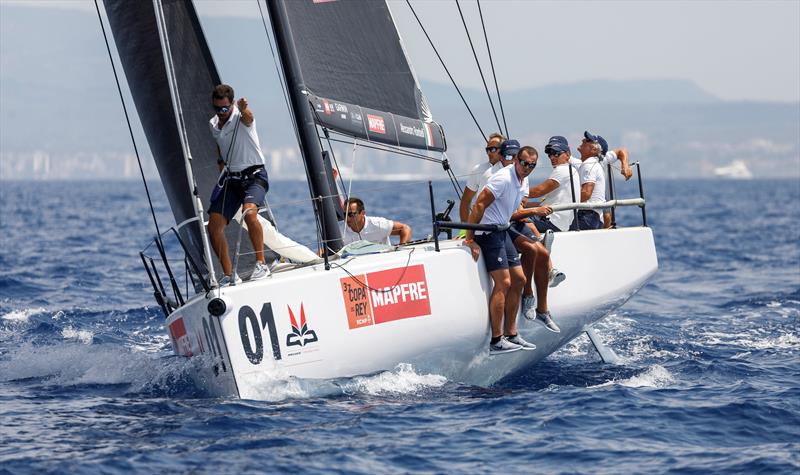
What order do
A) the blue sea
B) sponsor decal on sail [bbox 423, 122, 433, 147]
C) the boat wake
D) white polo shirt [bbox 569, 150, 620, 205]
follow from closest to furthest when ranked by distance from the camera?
the blue sea, the boat wake, sponsor decal on sail [bbox 423, 122, 433, 147], white polo shirt [bbox 569, 150, 620, 205]

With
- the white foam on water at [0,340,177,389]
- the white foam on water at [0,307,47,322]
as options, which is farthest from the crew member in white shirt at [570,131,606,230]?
the white foam on water at [0,307,47,322]

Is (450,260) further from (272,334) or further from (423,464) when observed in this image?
(423,464)

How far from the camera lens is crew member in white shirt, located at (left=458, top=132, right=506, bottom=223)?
8.88 meters

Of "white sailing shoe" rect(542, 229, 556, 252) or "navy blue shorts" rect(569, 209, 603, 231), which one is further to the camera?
"navy blue shorts" rect(569, 209, 603, 231)

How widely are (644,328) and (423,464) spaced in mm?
5925

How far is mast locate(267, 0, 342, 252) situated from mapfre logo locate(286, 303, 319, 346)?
1.10m

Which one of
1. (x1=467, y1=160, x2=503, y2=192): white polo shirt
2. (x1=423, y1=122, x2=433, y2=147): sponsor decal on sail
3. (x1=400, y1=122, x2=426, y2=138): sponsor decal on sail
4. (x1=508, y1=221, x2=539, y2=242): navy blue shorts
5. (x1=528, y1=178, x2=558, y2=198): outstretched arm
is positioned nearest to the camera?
(x1=508, y1=221, x2=539, y2=242): navy blue shorts

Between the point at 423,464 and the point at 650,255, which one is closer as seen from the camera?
the point at 423,464

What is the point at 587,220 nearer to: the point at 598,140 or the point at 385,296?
the point at 598,140

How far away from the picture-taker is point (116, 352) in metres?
9.90

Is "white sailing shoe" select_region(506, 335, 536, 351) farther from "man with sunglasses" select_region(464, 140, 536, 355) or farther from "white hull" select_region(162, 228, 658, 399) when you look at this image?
"white hull" select_region(162, 228, 658, 399)

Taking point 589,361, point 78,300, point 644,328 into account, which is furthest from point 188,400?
point 78,300

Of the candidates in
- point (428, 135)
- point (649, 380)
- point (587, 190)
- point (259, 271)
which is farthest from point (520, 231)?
point (259, 271)

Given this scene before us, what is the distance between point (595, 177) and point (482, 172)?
1.06 metres
